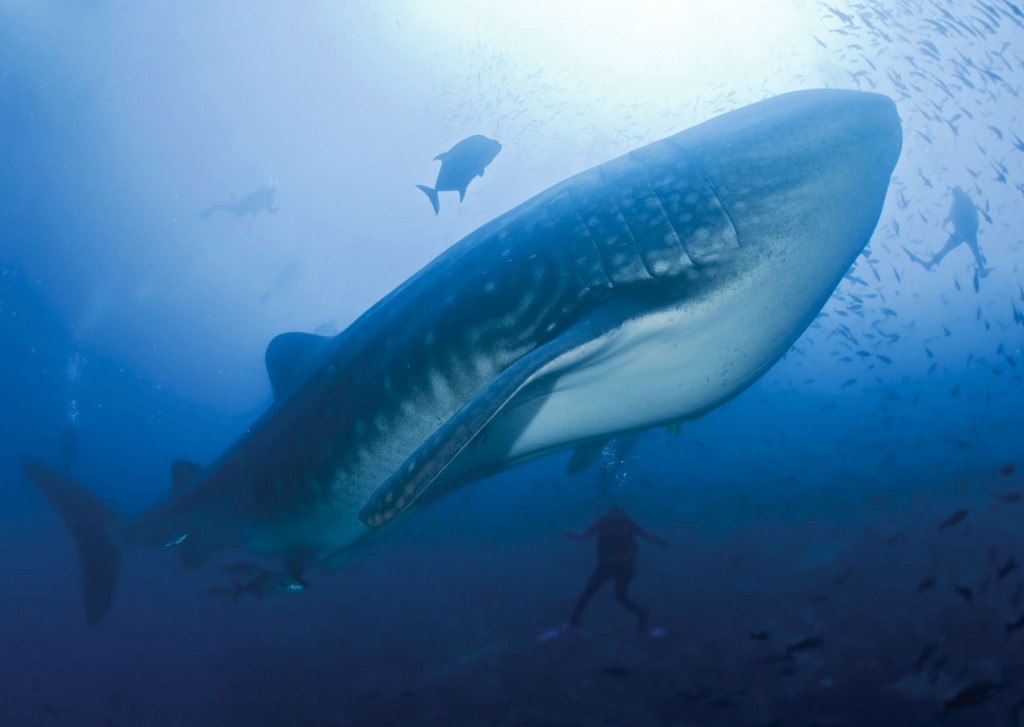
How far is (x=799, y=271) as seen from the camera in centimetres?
212

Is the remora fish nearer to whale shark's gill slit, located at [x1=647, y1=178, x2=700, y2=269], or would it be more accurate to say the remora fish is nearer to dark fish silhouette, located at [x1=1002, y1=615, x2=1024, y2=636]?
whale shark's gill slit, located at [x1=647, y1=178, x2=700, y2=269]

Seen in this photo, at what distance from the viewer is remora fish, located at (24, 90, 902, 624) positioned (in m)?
2.05

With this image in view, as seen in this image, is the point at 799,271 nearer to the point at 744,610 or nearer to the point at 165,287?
the point at 744,610

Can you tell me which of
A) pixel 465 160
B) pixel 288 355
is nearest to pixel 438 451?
pixel 288 355

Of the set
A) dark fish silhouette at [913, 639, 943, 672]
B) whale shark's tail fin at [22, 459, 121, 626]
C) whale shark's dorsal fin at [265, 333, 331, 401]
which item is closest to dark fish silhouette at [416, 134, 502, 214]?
whale shark's dorsal fin at [265, 333, 331, 401]

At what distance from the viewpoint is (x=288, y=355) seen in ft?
13.3

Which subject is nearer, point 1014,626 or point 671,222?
point 671,222

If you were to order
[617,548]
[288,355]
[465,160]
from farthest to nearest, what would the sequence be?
[465,160], [617,548], [288,355]

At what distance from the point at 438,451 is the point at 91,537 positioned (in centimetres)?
617

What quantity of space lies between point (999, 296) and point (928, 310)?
8665 mm

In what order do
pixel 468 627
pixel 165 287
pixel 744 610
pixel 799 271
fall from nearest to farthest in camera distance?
1. pixel 799 271
2. pixel 744 610
3. pixel 468 627
4. pixel 165 287

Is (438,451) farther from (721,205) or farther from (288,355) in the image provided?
(288,355)

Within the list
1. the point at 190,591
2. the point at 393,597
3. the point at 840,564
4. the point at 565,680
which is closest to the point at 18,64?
the point at 190,591

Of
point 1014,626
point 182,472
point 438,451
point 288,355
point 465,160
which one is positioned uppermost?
point 465,160
